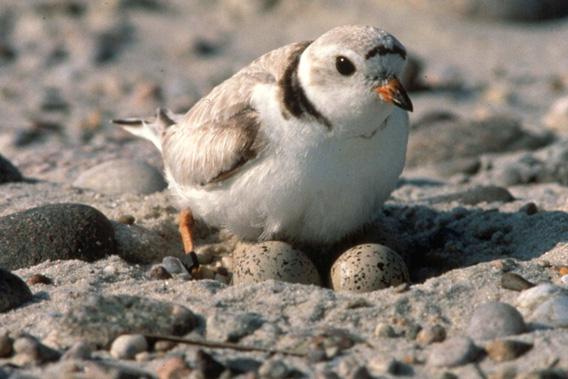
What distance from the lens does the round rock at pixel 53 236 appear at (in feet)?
16.3

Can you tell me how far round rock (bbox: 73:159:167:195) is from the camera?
628cm

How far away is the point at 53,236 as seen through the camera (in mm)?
5047

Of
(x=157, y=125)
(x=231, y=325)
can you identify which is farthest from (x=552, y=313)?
(x=157, y=125)

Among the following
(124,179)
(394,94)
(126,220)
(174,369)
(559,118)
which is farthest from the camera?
(559,118)

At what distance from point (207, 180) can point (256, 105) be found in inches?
19.9

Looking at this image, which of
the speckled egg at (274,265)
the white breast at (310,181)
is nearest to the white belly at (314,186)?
the white breast at (310,181)

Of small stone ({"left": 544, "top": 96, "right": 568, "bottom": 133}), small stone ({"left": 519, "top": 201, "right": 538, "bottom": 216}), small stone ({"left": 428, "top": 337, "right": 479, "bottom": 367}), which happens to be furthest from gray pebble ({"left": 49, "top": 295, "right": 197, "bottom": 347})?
small stone ({"left": 544, "top": 96, "right": 568, "bottom": 133})

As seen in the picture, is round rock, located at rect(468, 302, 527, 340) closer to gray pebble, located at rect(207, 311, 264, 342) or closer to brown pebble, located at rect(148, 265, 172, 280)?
gray pebble, located at rect(207, 311, 264, 342)

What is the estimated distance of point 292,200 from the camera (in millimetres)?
4781

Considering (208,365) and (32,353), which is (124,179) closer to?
(32,353)

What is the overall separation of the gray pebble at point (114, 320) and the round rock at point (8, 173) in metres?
2.55

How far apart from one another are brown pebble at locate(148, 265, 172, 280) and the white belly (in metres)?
0.45

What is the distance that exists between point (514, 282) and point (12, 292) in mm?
2107

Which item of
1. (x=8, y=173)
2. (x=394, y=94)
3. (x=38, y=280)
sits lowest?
(x=8, y=173)
